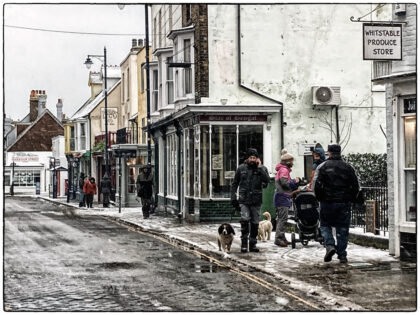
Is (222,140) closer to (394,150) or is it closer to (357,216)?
(357,216)

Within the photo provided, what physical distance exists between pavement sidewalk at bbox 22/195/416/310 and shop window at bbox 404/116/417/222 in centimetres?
91

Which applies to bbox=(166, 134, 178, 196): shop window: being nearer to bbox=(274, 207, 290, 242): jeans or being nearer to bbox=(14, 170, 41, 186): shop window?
bbox=(274, 207, 290, 242): jeans

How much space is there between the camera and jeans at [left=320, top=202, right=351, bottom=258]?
12.7 m

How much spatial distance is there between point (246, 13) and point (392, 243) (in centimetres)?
1294

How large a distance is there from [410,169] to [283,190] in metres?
3.25

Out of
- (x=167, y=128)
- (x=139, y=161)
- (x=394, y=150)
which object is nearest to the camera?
(x=394, y=150)

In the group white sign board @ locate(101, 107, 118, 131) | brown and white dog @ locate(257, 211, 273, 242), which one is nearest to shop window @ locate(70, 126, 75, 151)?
white sign board @ locate(101, 107, 118, 131)

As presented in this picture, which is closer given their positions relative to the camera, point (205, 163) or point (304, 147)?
point (205, 163)

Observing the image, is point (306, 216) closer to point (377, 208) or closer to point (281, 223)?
point (281, 223)

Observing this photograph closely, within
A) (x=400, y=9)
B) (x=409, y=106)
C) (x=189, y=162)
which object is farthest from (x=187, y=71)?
(x=409, y=106)

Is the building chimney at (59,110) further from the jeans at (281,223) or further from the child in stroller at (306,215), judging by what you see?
the child in stroller at (306,215)

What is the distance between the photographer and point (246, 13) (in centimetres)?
2481

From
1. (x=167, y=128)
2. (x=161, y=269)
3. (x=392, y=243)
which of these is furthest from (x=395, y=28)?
(x=167, y=128)

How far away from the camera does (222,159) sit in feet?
80.5
